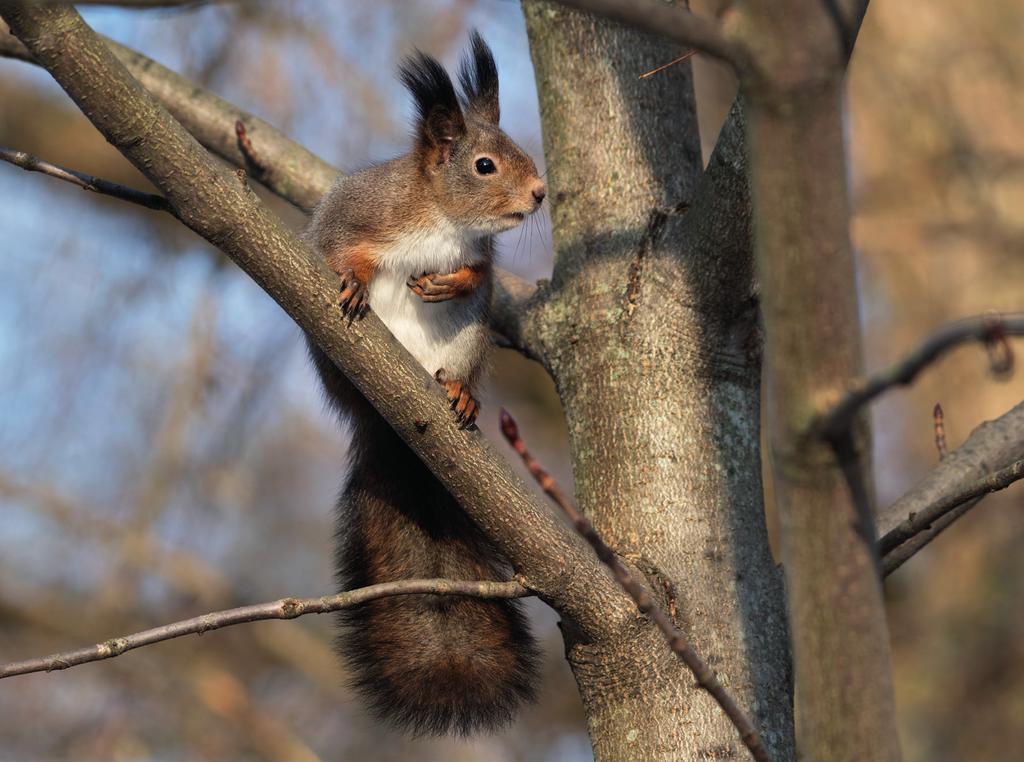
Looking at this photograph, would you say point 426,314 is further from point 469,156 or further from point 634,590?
point 634,590

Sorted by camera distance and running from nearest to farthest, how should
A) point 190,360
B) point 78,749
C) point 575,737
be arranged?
point 190,360 → point 78,749 → point 575,737

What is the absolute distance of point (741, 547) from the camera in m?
1.90

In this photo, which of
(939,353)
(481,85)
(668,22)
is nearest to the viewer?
(939,353)

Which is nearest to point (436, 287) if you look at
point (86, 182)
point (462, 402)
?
point (462, 402)

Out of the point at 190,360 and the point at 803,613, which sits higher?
the point at 190,360

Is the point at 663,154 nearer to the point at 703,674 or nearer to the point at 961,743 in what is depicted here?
the point at 703,674

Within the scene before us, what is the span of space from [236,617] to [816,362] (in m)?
0.84

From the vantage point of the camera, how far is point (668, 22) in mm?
989

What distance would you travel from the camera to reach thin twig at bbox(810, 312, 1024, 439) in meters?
0.84

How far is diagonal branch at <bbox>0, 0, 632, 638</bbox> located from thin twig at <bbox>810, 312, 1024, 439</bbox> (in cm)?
74

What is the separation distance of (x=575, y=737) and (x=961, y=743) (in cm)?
193

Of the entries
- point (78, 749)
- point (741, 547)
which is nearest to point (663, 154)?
point (741, 547)

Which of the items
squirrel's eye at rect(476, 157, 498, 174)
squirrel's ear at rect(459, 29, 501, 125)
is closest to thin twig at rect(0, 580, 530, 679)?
squirrel's eye at rect(476, 157, 498, 174)

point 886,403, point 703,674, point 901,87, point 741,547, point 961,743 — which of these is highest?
point 901,87
